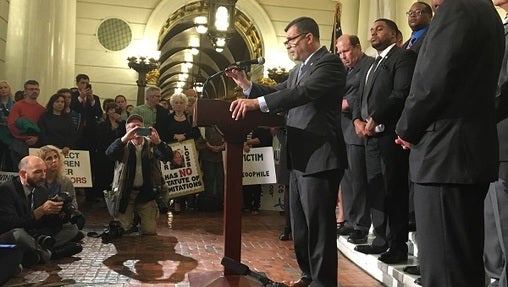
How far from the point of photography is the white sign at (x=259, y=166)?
292 inches

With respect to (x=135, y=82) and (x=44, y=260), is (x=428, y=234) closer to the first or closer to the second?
(x=44, y=260)

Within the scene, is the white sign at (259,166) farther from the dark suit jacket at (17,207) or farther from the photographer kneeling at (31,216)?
the dark suit jacket at (17,207)

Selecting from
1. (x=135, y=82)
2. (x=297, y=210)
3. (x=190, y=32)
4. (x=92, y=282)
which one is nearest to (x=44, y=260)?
(x=92, y=282)

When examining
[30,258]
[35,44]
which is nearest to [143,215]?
[30,258]

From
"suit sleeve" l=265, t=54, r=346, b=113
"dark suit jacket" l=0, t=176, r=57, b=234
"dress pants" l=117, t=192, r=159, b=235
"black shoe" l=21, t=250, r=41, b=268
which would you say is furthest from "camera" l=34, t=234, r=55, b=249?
"suit sleeve" l=265, t=54, r=346, b=113

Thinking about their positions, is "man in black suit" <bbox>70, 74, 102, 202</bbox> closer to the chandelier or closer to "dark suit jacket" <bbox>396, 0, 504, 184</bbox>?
the chandelier

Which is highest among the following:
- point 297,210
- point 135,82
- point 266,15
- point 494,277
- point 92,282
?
point 266,15

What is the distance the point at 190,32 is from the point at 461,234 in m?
16.7

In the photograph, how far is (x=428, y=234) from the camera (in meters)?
2.18

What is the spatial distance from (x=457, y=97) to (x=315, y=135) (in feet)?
3.55

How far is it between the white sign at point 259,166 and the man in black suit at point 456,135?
5.22 meters

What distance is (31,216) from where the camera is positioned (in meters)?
4.13

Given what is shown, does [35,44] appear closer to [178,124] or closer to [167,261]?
[178,124]

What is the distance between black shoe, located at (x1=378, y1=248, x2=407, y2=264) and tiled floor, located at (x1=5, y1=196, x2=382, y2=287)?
0.80 ft
